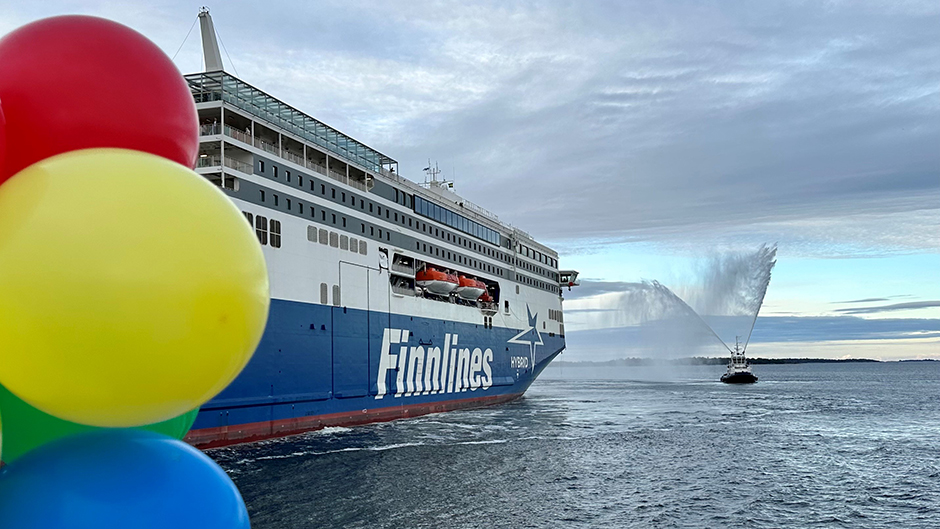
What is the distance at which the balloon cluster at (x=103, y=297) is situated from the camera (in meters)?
2.40

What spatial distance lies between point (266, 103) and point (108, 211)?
25442 millimetres

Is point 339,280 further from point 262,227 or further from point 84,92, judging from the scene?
point 84,92

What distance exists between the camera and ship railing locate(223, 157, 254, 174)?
2338 cm

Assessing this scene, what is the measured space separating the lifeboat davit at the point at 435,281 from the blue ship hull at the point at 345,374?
1.60 m

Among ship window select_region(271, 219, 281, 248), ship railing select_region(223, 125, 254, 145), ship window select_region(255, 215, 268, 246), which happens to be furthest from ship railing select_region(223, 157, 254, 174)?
A: ship window select_region(271, 219, 281, 248)

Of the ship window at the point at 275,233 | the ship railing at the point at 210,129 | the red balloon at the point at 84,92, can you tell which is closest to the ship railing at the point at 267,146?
the ship railing at the point at 210,129

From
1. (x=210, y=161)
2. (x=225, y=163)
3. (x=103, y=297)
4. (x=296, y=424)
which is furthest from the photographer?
(x=296, y=424)

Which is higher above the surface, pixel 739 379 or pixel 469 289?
pixel 469 289

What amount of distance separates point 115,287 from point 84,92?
1064 millimetres

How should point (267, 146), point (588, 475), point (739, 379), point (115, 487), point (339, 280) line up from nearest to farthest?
1. point (115, 487)
2. point (588, 475)
3. point (267, 146)
4. point (339, 280)
5. point (739, 379)

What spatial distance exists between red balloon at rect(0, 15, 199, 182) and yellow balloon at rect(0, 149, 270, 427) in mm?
332

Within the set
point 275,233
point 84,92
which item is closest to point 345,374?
point 275,233

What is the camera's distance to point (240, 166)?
23703mm

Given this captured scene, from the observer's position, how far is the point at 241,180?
2314cm
